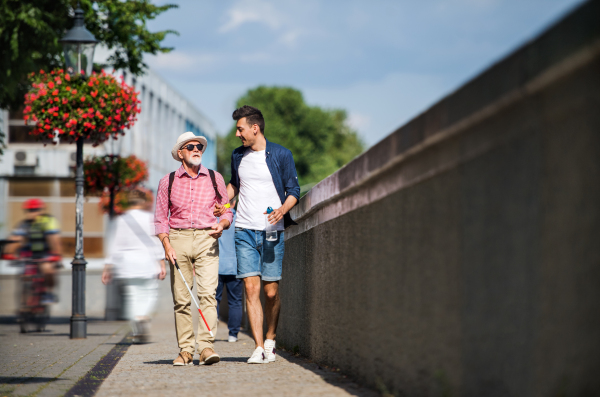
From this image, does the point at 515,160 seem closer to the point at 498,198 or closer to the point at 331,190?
the point at 498,198

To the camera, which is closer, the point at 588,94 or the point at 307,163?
the point at 588,94

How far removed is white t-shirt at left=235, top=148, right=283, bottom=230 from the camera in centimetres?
714

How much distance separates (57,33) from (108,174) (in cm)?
391

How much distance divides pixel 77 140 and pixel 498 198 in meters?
10.8

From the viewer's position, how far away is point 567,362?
2.73 metres

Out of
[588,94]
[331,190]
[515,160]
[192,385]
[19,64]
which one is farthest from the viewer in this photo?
[19,64]

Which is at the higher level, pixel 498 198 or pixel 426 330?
pixel 498 198

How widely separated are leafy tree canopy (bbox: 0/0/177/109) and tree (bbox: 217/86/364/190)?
155 feet

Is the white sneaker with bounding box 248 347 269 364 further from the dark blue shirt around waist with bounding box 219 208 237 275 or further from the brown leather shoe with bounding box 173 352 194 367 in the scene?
the dark blue shirt around waist with bounding box 219 208 237 275

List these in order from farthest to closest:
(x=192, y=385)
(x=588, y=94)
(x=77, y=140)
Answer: (x=77, y=140) → (x=192, y=385) → (x=588, y=94)

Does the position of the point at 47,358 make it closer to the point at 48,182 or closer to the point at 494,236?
the point at 494,236

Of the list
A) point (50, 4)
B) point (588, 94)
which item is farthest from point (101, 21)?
point (588, 94)

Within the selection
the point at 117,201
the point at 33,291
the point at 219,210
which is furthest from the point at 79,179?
the point at 117,201

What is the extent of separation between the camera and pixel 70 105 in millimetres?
13273
